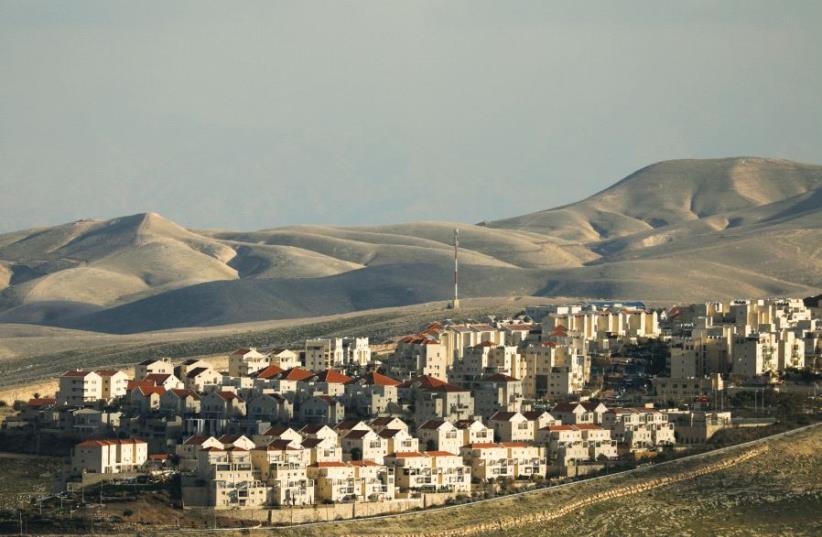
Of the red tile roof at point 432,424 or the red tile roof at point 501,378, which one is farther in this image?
the red tile roof at point 501,378

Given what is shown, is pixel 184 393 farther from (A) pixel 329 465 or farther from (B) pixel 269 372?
(A) pixel 329 465

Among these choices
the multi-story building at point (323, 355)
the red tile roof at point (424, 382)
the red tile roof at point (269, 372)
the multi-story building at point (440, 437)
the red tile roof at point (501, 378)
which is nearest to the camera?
the multi-story building at point (440, 437)

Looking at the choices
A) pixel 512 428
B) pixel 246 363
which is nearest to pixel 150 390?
pixel 246 363

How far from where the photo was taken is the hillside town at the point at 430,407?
58.8m

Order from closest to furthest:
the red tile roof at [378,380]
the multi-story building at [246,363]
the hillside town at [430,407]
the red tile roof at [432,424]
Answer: the hillside town at [430,407], the red tile roof at [432,424], the red tile roof at [378,380], the multi-story building at [246,363]

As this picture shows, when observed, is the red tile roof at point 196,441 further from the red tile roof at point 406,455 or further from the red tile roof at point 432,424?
the red tile roof at point 432,424

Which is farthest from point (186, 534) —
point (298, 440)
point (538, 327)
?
point (538, 327)

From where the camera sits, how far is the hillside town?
5884cm

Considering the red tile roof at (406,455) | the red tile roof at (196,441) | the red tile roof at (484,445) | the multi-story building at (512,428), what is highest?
the multi-story building at (512,428)

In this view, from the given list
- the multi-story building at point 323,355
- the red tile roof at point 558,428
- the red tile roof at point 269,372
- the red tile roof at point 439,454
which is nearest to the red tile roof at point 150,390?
the red tile roof at point 269,372

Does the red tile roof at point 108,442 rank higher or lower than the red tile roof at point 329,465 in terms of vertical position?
higher

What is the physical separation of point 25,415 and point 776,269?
102677mm

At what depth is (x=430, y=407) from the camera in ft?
228

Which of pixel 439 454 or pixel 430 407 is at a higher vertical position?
pixel 430 407
